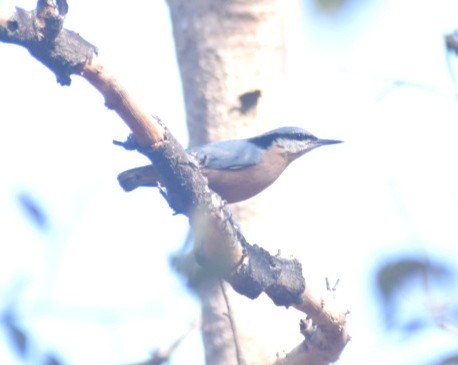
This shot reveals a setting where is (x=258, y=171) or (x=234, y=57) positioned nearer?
(x=258, y=171)

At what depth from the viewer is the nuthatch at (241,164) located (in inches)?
165

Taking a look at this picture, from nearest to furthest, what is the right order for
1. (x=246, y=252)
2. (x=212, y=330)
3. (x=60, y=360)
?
(x=60, y=360), (x=246, y=252), (x=212, y=330)

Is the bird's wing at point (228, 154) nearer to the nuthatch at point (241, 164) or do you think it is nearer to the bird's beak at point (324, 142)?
the nuthatch at point (241, 164)

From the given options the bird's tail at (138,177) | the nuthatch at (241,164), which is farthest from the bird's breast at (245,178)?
the bird's tail at (138,177)

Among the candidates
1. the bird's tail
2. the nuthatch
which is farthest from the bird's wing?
the bird's tail

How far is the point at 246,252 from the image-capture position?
3.46 m

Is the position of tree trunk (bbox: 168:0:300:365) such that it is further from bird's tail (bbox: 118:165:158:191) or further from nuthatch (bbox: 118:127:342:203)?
bird's tail (bbox: 118:165:158:191)

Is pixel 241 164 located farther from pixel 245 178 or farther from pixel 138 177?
pixel 138 177

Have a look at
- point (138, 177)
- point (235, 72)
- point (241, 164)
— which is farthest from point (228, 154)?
point (235, 72)

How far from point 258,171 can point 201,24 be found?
141cm

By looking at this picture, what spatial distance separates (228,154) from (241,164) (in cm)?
12

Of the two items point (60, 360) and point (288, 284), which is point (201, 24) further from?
point (60, 360)

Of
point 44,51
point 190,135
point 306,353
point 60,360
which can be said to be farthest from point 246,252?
point 190,135

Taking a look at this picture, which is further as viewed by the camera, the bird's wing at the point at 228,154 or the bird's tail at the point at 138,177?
the bird's wing at the point at 228,154
